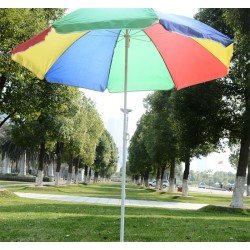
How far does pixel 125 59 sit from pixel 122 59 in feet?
4.39

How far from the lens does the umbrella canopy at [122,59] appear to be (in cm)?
648

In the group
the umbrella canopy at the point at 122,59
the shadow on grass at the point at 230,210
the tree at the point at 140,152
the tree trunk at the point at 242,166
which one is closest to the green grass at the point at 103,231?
the umbrella canopy at the point at 122,59

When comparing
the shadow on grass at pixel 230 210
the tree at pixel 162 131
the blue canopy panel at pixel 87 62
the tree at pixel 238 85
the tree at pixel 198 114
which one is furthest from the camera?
the tree at pixel 162 131

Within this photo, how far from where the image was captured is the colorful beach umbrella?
20.9 feet

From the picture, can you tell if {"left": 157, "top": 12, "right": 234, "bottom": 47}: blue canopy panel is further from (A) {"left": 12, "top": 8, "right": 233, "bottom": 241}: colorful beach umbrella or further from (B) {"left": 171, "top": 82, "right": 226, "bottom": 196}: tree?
(B) {"left": 171, "top": 82, "right": 226, "bottom": 196}: tree

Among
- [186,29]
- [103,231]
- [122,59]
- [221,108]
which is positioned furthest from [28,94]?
[186,29]

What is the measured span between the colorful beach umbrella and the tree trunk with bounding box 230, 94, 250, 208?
39.4 ft

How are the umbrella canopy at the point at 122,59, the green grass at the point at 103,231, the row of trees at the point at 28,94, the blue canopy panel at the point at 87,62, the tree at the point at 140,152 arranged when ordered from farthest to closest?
the tree at the point at 140,152 → the row of trees at the point at 28,94 → the green grass at the point at 103,231 → the blue canopy panel at the point at 87,62 → the umbrella canopy at the point at 122,59

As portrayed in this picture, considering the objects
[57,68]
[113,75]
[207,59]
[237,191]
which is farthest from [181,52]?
[237,191]

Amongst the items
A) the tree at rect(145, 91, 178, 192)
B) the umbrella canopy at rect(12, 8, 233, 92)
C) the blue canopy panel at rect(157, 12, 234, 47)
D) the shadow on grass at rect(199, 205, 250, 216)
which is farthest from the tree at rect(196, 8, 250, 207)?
the tree at rect(145, 91, 178, 192)

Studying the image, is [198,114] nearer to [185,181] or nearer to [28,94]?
[28,94]

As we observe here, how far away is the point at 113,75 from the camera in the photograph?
7625 millimetres

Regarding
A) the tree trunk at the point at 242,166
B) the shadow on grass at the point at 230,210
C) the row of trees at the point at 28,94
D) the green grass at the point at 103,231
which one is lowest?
the shadow on grass at the point at 230,210

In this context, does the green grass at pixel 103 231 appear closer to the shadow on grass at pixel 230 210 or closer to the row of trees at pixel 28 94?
the shadow on grass at pixel 230 210
